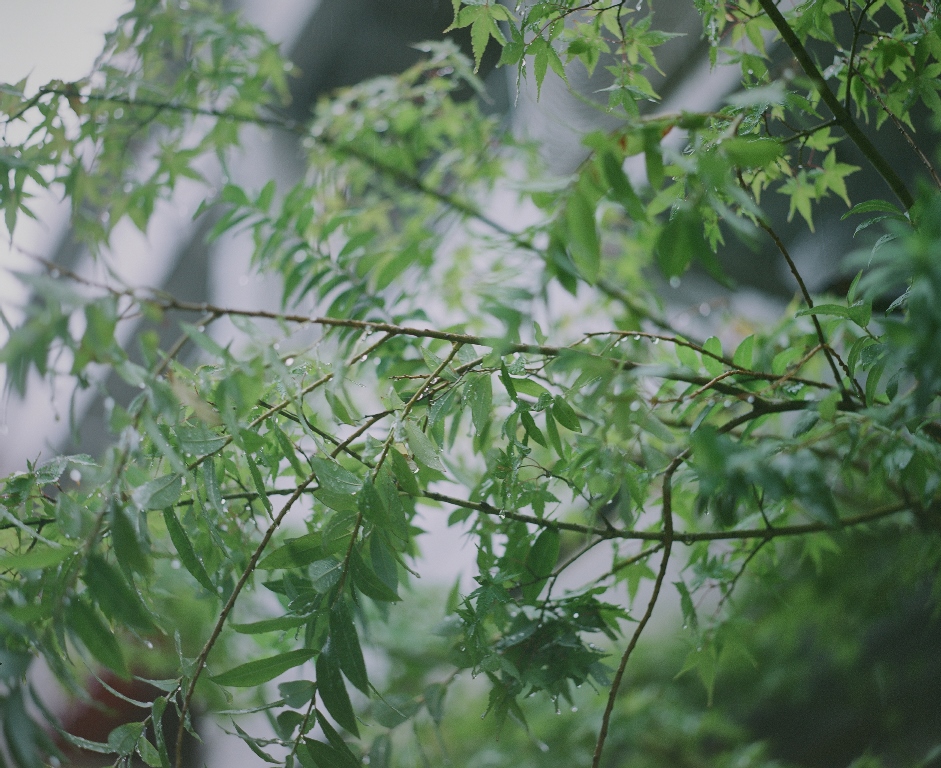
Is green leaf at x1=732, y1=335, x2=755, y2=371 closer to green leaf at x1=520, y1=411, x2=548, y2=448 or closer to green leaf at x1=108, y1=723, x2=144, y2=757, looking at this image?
green leaf at x1=520, y1=411, x2=548, y2=448

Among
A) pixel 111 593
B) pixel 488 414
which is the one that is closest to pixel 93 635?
pixel 111 593

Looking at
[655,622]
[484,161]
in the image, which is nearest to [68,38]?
[484,161]

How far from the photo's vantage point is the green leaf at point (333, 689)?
390mm

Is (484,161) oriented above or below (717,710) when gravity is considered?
Result: above

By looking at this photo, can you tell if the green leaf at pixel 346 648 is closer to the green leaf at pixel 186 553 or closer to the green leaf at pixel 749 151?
Answer: the green leaf at pixel 186 553

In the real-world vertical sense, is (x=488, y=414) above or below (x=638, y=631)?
above

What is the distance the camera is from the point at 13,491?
0.44 metres

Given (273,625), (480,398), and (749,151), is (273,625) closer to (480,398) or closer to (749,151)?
(480,398)

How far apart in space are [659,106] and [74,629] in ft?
2.89

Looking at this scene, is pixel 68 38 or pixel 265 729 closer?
pixel 68 38

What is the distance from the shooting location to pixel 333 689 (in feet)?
1.29

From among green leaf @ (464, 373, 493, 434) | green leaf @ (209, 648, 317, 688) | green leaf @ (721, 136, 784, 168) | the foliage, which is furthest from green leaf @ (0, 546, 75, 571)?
green leaf @ (721, 136, 784, 168)

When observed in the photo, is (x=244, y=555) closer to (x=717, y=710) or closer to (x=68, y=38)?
(x=68, y=38)

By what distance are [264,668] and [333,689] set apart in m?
0.04
